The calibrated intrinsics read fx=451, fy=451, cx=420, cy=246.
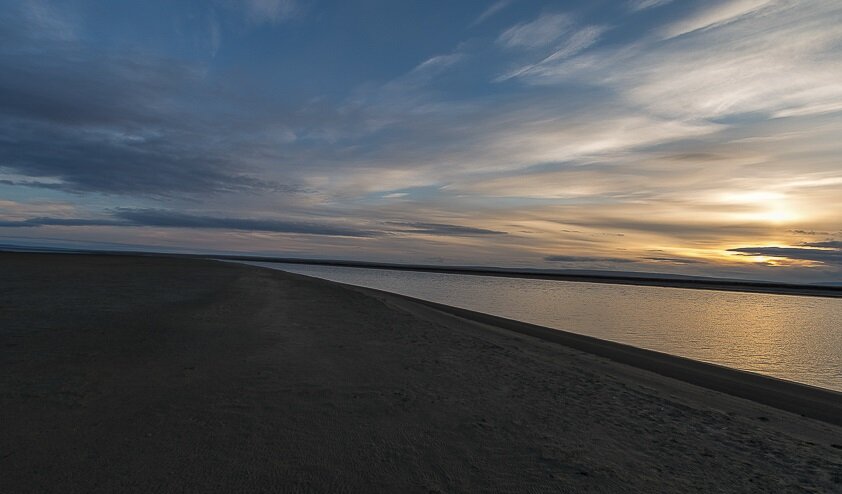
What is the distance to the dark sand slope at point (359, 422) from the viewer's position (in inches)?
204

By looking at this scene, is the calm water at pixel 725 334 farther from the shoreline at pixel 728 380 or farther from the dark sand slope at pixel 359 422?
the dark sand slope at pixel 359 422

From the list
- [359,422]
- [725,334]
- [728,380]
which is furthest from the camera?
[725,334]

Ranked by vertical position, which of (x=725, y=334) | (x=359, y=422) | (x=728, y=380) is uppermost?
(x=359, y=422)

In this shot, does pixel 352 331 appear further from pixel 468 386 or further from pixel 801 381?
pixel 801 381

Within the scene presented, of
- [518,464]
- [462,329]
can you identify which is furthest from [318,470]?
[462,329]

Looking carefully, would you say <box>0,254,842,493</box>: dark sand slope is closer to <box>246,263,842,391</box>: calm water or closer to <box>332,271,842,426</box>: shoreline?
<box>332,271,842,426</box>: shoreline

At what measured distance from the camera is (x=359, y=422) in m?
6.94

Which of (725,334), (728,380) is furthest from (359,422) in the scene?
(725,334)

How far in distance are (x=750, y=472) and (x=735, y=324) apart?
24.9m

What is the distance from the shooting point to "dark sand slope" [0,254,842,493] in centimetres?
517

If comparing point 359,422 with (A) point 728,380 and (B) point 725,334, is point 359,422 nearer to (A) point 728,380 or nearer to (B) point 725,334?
(A) point 728,380

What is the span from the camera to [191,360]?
10500 millimetres

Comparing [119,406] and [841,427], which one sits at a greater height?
[119,406]

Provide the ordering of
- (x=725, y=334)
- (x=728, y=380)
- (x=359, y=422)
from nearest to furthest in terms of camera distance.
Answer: (x=359, y=422) < (x=728, y=380) < (x=725, y=334)
